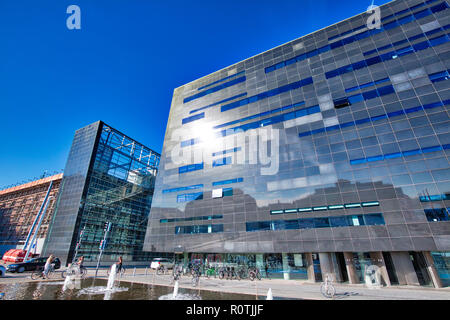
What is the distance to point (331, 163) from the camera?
84.6 feet

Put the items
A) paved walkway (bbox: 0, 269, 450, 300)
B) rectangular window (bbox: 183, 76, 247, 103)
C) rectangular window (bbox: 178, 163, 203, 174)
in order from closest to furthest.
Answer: paved walkway (bbox: 0, 269, 450, 300) < rectangular window (bbox: 178, 163, 203, 174) < rectangular window (bbox: 183, 76, 247, 103)

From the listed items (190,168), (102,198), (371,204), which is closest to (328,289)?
(371,204)

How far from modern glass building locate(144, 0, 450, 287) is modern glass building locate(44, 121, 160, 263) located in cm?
2052

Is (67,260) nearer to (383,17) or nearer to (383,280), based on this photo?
(383,280)

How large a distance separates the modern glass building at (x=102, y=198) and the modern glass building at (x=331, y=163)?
20.5 metres

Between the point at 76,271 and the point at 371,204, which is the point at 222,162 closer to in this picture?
the point at 371,204

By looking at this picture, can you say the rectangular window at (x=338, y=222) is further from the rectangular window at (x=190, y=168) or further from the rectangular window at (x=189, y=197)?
the rectangular window at (x=190, y=168)

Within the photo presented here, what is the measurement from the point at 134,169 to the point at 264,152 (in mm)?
42922

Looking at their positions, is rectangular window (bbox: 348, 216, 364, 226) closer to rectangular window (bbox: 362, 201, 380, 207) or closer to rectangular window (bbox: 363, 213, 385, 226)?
rectangular window (bbox: 363, 213, 385, 226)

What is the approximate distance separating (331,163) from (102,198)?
165 ft

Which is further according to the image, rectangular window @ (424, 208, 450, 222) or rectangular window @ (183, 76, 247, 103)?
rectangular window @ (183, 76, 247, 103)

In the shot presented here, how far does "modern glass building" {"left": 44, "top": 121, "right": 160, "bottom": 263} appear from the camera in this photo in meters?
43.8

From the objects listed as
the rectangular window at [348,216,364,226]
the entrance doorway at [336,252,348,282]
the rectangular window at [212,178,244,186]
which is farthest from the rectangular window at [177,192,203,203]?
the rectangular window at [348,216,364,226]

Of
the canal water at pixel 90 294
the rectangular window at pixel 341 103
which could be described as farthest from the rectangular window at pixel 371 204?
the canal water at pixel 90 294
